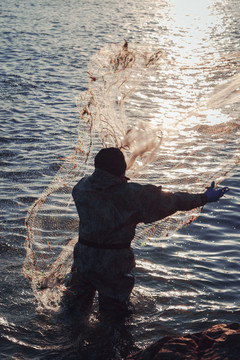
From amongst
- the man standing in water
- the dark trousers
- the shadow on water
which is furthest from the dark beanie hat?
the shadow on water

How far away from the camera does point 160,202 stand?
5164 mm

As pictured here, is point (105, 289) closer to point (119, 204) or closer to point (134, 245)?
point (119, 204)

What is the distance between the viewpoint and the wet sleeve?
5.17 metres

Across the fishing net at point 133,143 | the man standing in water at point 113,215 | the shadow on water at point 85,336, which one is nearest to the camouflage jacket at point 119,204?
the man standing in water at point 113,215

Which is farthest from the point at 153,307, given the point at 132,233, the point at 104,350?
the point at 132,233

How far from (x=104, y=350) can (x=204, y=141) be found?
426 cm

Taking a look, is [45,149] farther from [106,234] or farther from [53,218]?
[106,234]

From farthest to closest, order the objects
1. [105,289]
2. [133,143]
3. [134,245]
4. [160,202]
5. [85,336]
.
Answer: [134,245] < [133,143] < [85,336] < [105,289] < [160,202]

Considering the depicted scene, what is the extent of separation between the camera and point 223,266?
7.71m

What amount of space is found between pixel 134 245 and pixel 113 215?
3.19 metres

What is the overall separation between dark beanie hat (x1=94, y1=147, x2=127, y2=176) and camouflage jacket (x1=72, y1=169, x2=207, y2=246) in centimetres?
6

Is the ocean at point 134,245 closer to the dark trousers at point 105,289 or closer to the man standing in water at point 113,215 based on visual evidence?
the dark trousers at point 105,289

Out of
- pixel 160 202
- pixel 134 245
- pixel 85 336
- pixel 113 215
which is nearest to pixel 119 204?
pixel 113 215

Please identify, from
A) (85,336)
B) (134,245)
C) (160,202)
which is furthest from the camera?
(134,245)
